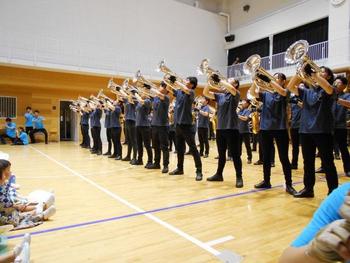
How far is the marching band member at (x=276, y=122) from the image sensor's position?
4.47m

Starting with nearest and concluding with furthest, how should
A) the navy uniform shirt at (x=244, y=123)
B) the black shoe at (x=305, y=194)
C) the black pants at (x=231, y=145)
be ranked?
the black shoe at (x=305, y=194), the black pants at (x=231, y=145), the navy uniform shirt at (x=244, y=123)

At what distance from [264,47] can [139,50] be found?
772 centimetres

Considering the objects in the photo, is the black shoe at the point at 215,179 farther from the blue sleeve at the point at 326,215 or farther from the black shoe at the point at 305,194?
the blue sleeve at the point at 326,215

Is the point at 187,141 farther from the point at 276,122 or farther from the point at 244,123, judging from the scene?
the point at 244,123

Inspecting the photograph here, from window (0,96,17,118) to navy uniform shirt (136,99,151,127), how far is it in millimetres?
10967

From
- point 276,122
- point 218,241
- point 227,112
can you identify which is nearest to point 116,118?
point 227,112

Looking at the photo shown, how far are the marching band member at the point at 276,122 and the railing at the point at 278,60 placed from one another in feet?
30.2

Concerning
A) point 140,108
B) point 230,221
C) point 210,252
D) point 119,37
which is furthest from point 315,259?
point 119,37

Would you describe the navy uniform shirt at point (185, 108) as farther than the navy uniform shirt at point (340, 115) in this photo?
No

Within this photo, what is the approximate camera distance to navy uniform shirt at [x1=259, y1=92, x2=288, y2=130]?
450 centimetres

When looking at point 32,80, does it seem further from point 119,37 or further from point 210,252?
point 210,252

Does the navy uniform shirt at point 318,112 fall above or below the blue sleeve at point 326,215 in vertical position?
above

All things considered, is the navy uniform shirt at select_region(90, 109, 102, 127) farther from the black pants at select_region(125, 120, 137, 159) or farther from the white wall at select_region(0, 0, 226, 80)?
the white wall at select_region(0, 0, 226, 80)

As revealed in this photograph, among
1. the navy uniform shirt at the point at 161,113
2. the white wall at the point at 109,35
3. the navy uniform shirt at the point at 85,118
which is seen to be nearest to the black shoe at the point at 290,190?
the navy uniform shirt at the point at 161,113
